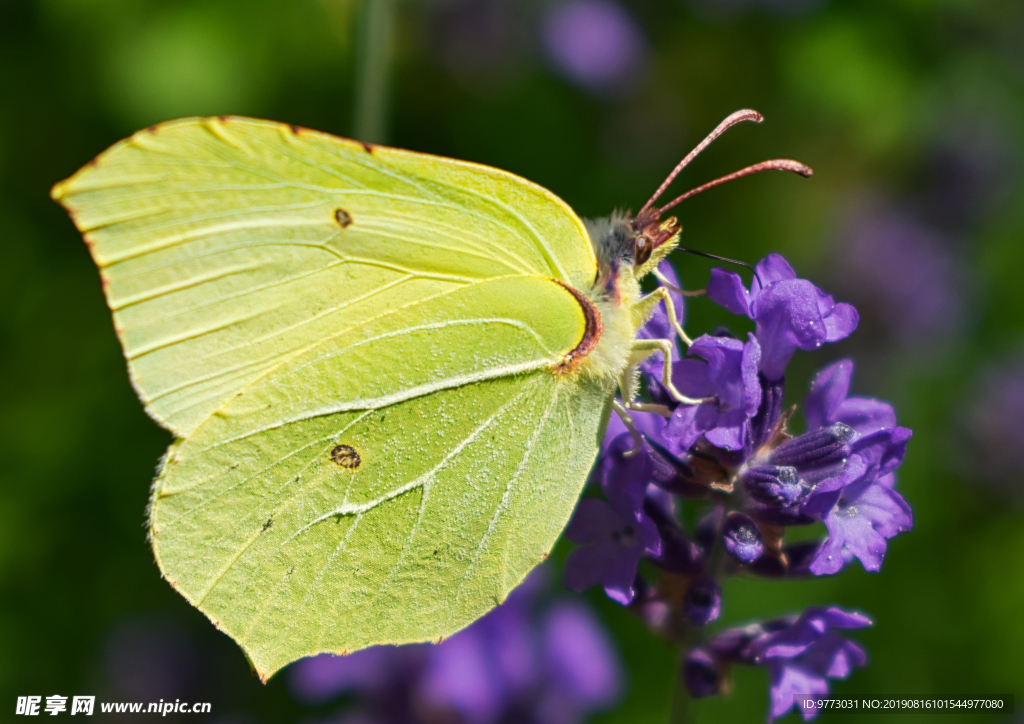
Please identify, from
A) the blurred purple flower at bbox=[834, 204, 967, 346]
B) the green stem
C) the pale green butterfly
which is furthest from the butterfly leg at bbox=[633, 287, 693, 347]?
the blurred purple flower at bbox=[834, 204, 967, 346]

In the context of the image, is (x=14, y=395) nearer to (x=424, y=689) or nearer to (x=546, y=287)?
(x=424, y=689)

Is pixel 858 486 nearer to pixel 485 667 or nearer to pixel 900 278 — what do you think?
pixel 485 667

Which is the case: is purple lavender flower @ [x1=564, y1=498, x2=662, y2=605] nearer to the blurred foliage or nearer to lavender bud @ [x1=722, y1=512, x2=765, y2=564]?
lavender bud @ [x1=722, y1=512, x2=765, y2=564]

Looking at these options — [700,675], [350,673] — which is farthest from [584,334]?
[350,673]

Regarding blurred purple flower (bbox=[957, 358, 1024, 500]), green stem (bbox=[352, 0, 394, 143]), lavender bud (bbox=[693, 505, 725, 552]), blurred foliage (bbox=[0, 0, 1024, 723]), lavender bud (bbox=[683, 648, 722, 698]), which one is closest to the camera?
lavender bud (bbox=[683, 648, 722, 698])

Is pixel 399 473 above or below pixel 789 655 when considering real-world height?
above

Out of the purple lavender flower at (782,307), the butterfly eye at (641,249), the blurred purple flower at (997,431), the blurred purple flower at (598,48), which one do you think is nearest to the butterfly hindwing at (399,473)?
the butterfly eye at (641,249)
